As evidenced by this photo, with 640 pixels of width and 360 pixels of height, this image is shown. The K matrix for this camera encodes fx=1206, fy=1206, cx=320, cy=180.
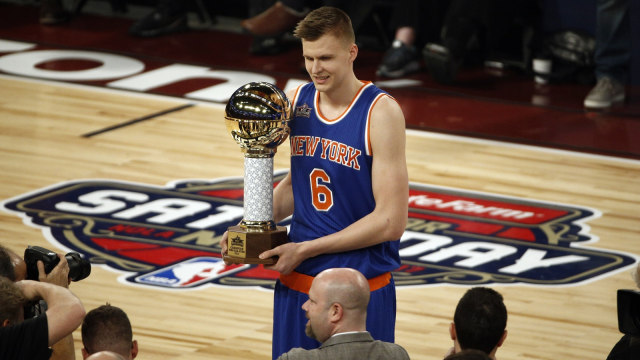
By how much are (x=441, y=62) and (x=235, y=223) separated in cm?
355

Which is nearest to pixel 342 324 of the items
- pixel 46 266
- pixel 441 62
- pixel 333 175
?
pixel 333 175

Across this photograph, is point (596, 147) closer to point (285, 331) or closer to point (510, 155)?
point (510, 155)

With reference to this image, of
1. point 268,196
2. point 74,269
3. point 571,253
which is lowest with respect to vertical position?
point 571,253

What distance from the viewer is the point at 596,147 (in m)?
8.47

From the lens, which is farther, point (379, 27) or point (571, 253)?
point (379, 27)

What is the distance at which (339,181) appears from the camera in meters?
3.72

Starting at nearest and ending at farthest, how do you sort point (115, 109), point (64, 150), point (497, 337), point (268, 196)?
point (497, 337)
point (268, 196)
point (64, 150)
point (115, 109)

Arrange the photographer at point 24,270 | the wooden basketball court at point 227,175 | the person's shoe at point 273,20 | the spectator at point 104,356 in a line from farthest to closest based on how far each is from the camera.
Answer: the person's shoe at point 273,20 → the wooden basketball court at point 227,175 → the photographer at point 24,270 → the spectator at point 104,356

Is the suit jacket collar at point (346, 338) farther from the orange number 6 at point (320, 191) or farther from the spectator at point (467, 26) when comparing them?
the spectator at point (467, 26)

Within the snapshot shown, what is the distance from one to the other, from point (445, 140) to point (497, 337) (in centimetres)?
540

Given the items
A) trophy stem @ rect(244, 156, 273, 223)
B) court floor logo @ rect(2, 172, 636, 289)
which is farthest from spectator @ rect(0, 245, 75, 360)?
court floor logo @ rect(2, 172, 636, 289)

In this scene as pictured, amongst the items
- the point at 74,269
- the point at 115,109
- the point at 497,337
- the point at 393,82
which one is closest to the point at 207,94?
the point at 115,109

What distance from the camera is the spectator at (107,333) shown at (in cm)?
335

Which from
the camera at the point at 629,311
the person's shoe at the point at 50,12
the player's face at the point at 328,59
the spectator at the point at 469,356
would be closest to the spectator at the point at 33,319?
the player's face at the point at 328,59
